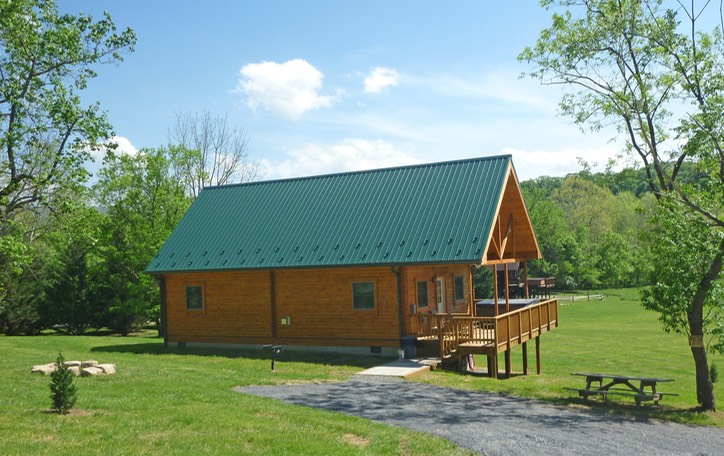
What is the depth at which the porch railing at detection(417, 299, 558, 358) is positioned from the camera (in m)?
20.2

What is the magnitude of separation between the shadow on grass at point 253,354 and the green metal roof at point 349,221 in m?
2.98

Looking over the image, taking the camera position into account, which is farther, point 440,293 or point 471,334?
point 440,293

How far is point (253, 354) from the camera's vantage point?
76.6 feet

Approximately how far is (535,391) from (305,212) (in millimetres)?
11604

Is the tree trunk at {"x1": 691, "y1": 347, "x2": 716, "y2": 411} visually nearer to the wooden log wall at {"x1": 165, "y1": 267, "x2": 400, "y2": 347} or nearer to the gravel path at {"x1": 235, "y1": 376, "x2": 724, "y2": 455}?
the gravel path at {"x1": 235, "y1": 376, "x2": 724, "y2": 455}

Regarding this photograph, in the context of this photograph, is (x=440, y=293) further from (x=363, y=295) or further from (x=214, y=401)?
(x=214, y=401)

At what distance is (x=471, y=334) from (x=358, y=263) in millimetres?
4419

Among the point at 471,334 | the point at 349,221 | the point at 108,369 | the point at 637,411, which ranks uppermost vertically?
the point at 349,221

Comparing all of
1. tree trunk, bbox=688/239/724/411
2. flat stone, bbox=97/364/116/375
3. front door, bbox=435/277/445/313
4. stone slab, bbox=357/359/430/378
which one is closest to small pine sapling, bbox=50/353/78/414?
flat stone, bbox=97/364/116/375

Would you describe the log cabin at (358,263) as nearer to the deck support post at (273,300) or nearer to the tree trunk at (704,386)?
the deck support post at (273,300)

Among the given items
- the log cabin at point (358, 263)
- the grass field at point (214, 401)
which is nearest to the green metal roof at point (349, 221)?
the log cabin at point (358, 263)

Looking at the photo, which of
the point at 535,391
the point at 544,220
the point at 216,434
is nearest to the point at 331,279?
the point at 535,391

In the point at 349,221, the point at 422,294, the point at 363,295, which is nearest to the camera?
→ the point at 363,295

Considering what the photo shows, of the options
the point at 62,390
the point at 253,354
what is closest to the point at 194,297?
the point at 253,354
